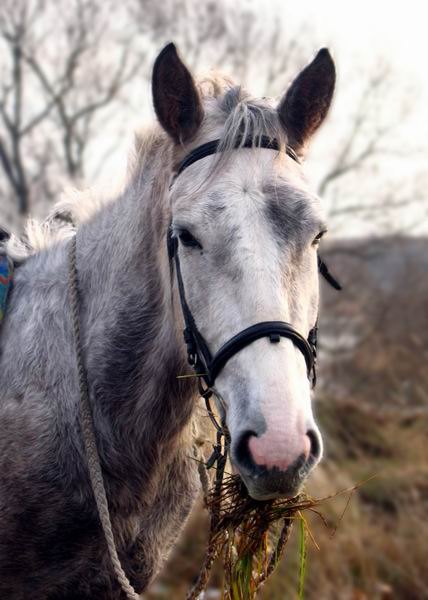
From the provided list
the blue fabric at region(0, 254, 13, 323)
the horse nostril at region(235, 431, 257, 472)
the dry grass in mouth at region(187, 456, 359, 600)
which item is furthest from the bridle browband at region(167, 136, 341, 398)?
the blue fabric at region(0, 254, 13, 323)

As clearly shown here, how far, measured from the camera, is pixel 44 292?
3154 millimetres

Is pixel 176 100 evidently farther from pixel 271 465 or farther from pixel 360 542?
pixel 360 542

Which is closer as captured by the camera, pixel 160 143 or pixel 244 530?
pixel 244 530

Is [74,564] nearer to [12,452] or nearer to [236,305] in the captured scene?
[12,452]

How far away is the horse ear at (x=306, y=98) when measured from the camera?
2814mm

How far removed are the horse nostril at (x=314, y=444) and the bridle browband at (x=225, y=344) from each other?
0.31m

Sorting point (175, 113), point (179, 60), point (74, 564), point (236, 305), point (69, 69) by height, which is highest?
point (69, 69)

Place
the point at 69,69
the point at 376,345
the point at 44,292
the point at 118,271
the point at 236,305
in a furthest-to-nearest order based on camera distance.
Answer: the point at 376,345 → the point at 69,69 → the point at 44,292 → the point at 118,271 → the point at 236,305

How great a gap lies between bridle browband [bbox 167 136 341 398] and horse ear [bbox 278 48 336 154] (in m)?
0.15

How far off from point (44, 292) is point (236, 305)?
122cm

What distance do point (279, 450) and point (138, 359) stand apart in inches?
40.9

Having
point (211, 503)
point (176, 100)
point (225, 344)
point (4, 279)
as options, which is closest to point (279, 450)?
point (225, 344)

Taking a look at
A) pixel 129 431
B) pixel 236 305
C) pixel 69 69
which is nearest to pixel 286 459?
pixel 236 305

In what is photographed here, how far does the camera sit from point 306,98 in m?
2.83
